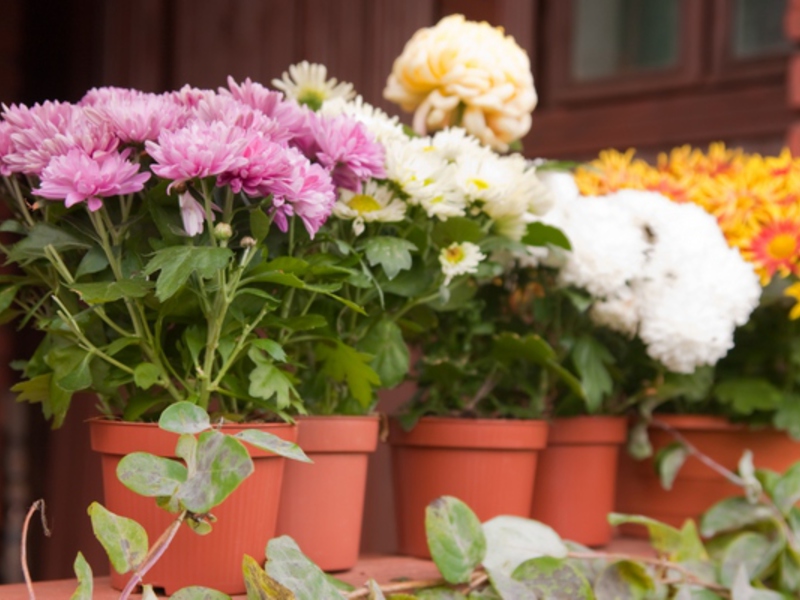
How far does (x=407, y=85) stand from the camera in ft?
4.14

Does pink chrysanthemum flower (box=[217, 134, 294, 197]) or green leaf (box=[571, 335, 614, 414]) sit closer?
pink chrysanthemum flower (box=[217, 134, 294, 197])

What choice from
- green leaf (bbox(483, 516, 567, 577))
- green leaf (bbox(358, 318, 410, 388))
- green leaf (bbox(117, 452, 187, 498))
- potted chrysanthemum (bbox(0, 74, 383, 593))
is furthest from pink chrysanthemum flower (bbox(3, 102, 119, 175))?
green leaf (bbox(483, 516, 567, 577))

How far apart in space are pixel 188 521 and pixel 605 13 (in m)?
1.76

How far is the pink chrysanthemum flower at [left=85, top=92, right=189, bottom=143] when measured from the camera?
81cm

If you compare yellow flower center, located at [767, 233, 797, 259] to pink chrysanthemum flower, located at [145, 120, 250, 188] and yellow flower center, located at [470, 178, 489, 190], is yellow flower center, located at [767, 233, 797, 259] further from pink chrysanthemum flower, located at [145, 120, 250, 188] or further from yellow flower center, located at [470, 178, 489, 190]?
pink chrysanthemum flower, located at [145, 120, 250, 188]

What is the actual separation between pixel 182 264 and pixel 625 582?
50 cm

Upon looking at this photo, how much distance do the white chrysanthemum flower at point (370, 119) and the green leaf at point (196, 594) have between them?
0.45 m

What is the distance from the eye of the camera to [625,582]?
1.00 metres

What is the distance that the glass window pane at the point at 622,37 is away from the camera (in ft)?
7.09

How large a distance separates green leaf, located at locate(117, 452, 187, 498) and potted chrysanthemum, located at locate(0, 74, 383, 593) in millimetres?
91

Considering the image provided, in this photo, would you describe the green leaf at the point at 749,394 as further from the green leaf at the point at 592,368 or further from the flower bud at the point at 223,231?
the flower bud at the point at 223,231

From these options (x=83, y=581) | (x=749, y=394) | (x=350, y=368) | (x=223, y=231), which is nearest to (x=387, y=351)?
(x=350, y=368)

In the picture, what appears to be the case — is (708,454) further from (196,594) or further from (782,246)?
(196,594)

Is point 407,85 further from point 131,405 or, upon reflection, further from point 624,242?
point 131,405
